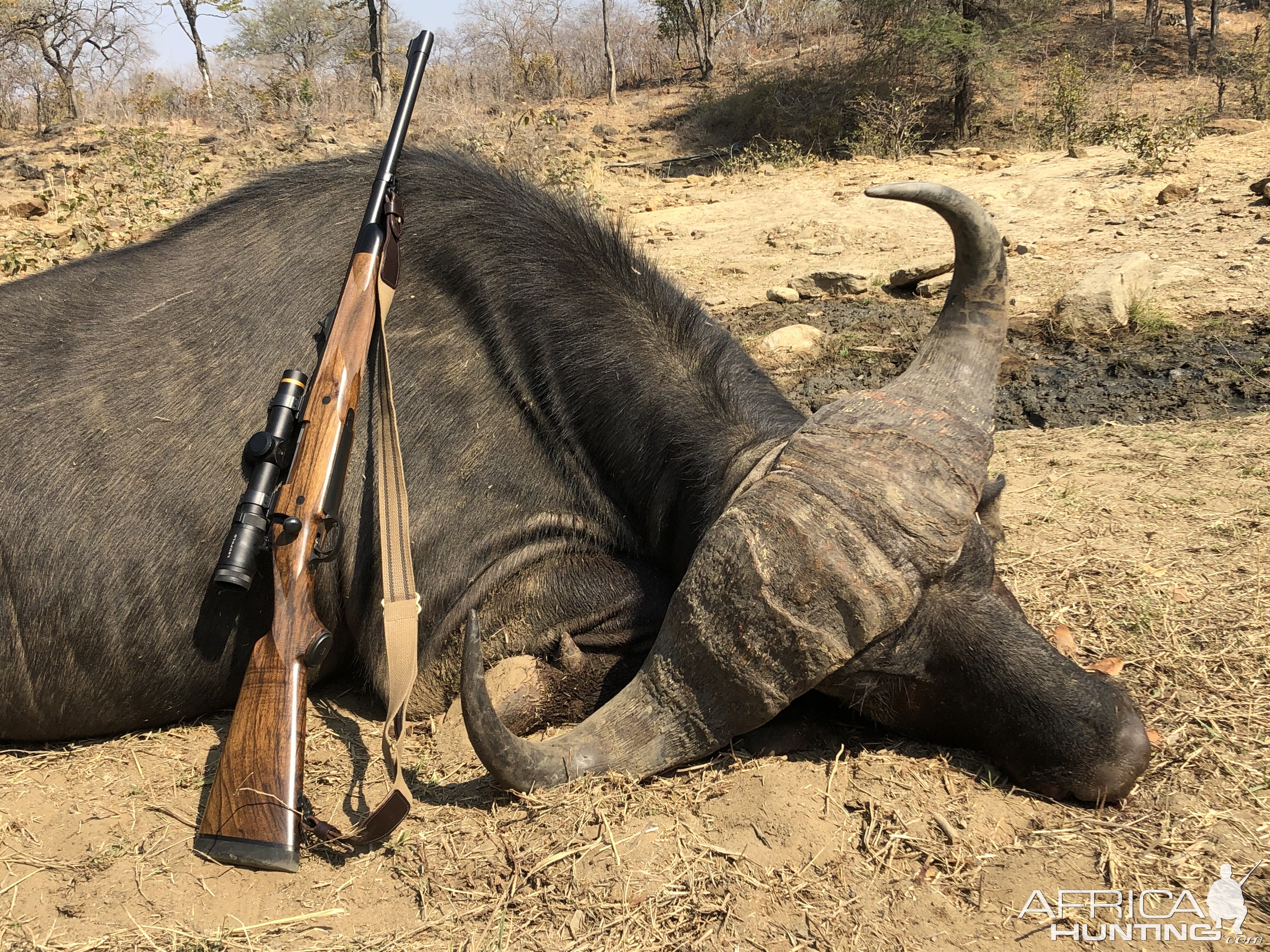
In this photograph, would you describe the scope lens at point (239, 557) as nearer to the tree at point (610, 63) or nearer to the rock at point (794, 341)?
the rock at point (794, 341)

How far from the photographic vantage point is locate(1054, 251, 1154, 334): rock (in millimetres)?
7031

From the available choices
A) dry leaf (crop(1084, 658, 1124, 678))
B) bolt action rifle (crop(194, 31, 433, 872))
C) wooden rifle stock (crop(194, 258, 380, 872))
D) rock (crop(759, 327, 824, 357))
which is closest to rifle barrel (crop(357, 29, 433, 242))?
bolt action rifle (crop(194, 31, 433, 872))

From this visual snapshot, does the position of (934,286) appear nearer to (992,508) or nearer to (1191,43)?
(992,508)

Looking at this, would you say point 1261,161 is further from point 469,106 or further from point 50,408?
point 469,106

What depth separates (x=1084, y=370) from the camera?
21.6 feet

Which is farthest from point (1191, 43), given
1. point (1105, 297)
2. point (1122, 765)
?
point (1122, 765)

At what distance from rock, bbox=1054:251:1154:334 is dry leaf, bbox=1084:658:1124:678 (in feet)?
14.3

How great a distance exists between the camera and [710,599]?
9.16 ft

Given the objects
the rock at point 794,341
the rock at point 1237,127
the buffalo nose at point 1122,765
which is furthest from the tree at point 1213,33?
the buffalo nose at point 1122,765

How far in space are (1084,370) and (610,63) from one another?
26.5 meters

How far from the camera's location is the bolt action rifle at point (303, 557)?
2631 mm

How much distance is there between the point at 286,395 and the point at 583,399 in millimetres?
1073

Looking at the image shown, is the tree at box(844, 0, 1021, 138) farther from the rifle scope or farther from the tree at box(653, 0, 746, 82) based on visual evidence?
the rifle scope

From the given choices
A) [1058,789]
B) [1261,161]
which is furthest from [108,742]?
[1261,161]
